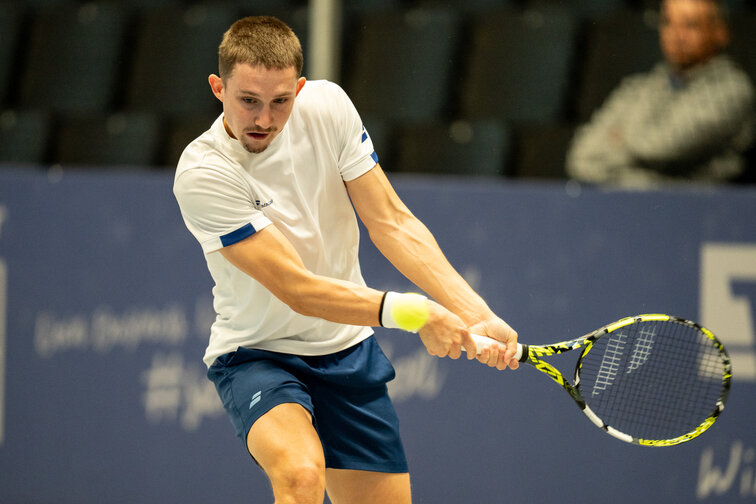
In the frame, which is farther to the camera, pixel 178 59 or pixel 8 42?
pixel 8 42

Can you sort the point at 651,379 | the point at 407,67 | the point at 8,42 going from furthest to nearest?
the point at 8,42 → the point at 407,67 → the point at 651,379

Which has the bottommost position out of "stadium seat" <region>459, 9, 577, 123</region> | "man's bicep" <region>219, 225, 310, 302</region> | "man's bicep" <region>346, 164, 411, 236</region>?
"man's bicep" <region>219, 225, 310, 302</region>

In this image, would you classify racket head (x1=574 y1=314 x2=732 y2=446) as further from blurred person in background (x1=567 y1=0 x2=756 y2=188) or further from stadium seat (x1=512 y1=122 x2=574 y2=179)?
stadium seat (x1=512 y1=122 x2=574 y2=179)

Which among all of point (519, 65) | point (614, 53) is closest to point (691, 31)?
point (614, 53)

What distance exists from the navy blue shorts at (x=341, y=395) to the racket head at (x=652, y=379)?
2.39 feet

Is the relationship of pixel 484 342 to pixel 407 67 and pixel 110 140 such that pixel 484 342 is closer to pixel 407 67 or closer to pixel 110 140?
pixel 407 67

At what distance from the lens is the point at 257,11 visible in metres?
5.83

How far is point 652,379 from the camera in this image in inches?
151

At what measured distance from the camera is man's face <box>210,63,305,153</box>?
8.91ft

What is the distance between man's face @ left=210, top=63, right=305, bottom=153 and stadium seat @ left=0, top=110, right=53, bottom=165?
3146 mm

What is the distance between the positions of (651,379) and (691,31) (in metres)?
1.53

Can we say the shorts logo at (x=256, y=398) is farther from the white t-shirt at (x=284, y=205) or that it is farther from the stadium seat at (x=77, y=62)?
the stadium seat at (x=77, y=62)

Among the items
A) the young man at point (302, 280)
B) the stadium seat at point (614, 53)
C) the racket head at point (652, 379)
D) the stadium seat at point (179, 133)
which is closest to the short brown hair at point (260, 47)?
the young man at point (302, 280)

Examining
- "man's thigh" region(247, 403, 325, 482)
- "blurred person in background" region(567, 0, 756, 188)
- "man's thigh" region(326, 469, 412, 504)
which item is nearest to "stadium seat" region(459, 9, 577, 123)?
"blurred person in background" region(567, 0, 756, 188)
